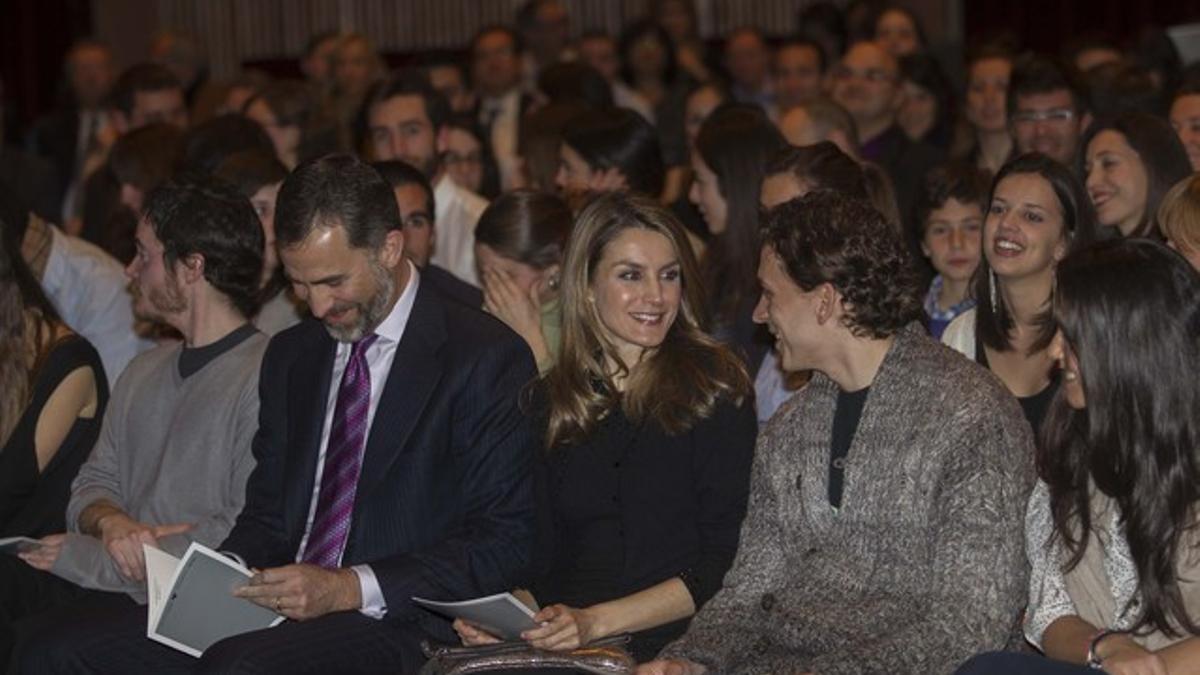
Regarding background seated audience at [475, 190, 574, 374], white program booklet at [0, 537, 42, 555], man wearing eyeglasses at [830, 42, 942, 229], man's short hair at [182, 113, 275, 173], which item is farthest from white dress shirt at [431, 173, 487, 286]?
white program booklet at [0, 537, 42, 555]

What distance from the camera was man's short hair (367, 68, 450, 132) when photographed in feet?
26.8

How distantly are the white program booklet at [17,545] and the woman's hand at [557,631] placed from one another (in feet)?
5.08

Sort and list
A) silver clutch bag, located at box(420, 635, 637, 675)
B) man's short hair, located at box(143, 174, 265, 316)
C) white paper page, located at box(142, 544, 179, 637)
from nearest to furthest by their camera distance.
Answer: silver clutch bag, located at box(420, 635, 637, 675) < white paper page, located at box(142, 544, 179, 637) < man's short hair, located at box(143, 174, 265, 316)

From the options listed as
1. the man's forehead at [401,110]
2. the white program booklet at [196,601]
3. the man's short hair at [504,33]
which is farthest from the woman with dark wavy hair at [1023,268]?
the man's short hair at [504,33]

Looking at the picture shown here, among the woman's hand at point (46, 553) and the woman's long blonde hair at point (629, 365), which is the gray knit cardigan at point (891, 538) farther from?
the woman's hand at point (46, 553)

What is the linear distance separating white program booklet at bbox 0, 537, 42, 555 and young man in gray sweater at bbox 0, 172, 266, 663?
0.06 ft

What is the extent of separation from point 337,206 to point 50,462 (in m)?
1.36

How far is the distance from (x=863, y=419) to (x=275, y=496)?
1520mm

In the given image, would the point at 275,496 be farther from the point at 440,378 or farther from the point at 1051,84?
the point at 1051,84

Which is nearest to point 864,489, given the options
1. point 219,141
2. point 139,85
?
point 219,141

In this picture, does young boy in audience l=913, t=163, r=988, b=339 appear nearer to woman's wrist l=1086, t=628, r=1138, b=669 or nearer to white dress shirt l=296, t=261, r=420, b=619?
white dress shirt l=296, t=261, r=420, b=619

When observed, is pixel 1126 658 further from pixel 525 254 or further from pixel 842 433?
pixel 525 254

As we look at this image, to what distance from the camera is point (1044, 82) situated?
7.55 meters

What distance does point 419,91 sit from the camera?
8.19 metres
